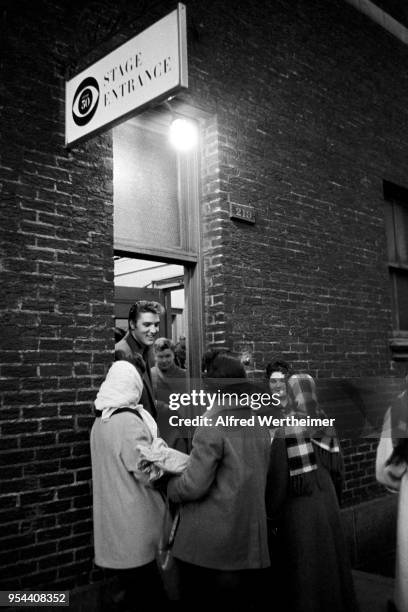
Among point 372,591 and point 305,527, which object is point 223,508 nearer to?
point 305,527

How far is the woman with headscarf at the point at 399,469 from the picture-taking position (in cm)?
331

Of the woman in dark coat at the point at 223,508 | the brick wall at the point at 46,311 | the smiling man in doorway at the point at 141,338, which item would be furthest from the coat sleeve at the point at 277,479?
the brick wall at the point at 46,311

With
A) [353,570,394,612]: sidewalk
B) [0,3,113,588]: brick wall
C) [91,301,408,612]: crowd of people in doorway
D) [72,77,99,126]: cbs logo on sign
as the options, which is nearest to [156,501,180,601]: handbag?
[91,301,408,612]: crowd of people in doorway

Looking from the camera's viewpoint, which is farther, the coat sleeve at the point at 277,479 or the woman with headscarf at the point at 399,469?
the coat sleeve at the point at 277,479

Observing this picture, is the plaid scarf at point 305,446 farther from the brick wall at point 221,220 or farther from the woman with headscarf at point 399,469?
the brick wall at point 221,220

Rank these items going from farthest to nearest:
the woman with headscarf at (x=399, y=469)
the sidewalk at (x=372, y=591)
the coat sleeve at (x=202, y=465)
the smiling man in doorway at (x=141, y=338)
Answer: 1. the sidewalk at (x=372, y=591)
2. the smiling man in doorway at (x=141, y=338)
3. the woman with headscarf at (x=399, y=469)
4. the coat sleeve at (x=202, y=465)

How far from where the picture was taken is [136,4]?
5.11m

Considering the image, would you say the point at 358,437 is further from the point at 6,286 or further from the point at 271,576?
the point at 6,286

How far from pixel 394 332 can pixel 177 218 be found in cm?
352

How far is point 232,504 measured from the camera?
322 cm

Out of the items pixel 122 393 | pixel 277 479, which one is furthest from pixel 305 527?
pixel 122 393

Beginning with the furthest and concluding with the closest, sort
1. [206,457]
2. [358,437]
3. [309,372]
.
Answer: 1. [358,437]
2. [309,372]
3. [206,457]

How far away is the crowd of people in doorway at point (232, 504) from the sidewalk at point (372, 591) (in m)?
1.17

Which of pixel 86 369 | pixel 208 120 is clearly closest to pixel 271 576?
pixel 86 369
